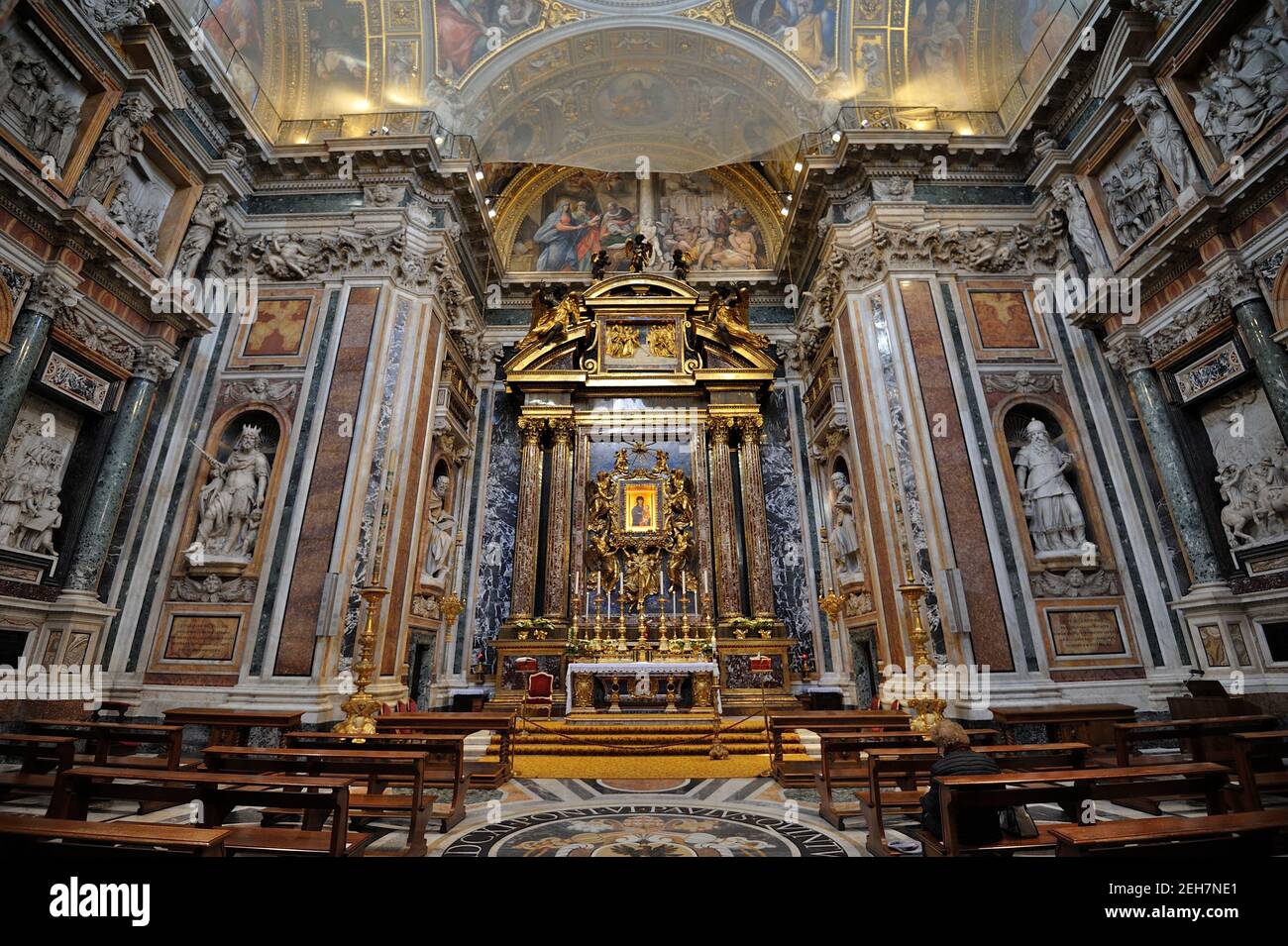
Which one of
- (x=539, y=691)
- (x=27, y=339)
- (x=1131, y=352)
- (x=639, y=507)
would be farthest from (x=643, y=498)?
(x=27, y=339)

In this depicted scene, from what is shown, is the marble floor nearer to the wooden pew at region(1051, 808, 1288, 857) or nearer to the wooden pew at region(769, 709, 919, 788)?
the wooden pew at region(769, 709, 919, 788)

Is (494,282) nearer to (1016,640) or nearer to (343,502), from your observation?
(343,502)

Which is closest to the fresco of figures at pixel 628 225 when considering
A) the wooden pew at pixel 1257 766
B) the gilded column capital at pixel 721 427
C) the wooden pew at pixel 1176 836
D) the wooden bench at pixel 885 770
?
the gilded column capital at pixel 721 427

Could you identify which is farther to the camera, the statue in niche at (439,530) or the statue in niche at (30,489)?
the statue in niche at (439,530)

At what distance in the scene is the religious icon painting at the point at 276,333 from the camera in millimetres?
10164

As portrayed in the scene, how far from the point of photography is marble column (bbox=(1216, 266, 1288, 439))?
6703 mm

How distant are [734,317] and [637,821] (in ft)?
39.1

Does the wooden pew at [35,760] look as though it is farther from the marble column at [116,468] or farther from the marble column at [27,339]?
the marble column at [27,339]

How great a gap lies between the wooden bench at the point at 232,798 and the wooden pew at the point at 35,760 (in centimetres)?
120

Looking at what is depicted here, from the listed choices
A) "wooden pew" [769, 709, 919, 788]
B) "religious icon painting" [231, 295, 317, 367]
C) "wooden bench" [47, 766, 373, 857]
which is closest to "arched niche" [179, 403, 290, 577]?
"religious icon painting" [231, 295, 317, 367]

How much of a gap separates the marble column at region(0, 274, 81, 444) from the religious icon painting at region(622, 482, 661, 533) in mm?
9390

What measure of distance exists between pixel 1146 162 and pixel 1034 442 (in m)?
4.06
